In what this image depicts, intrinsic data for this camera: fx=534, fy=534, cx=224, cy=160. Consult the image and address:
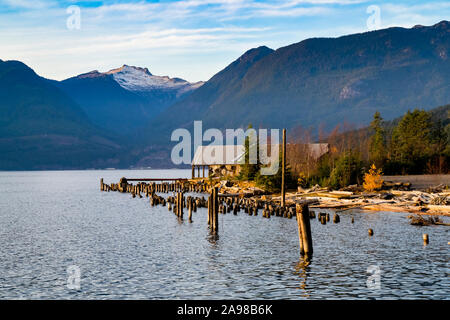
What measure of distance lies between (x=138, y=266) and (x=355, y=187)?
35.5 metres

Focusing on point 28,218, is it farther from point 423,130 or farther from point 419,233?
point 423,130

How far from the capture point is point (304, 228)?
24.9 metres

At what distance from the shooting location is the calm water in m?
19.3

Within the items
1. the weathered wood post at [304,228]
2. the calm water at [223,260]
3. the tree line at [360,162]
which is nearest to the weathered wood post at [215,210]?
the calm water at [223,260]

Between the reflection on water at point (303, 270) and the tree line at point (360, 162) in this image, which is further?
the tree line at point (360, 162)

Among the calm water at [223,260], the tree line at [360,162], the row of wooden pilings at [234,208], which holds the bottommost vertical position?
the calm water at [223,260]

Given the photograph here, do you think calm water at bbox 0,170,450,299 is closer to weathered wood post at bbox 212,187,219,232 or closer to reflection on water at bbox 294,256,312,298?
reflection on water at bbox 294,256,312,298

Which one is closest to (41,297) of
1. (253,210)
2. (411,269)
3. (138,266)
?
(138,266)

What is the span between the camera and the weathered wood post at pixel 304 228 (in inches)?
937

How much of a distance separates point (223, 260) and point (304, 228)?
417 centimetres

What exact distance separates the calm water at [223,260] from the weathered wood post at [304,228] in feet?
1.92

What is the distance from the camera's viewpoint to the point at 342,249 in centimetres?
2808

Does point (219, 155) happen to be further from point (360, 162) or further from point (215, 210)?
point (215, 210)

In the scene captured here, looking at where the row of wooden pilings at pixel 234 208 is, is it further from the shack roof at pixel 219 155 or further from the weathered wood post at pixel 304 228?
the shack roof at pixel 219 155
